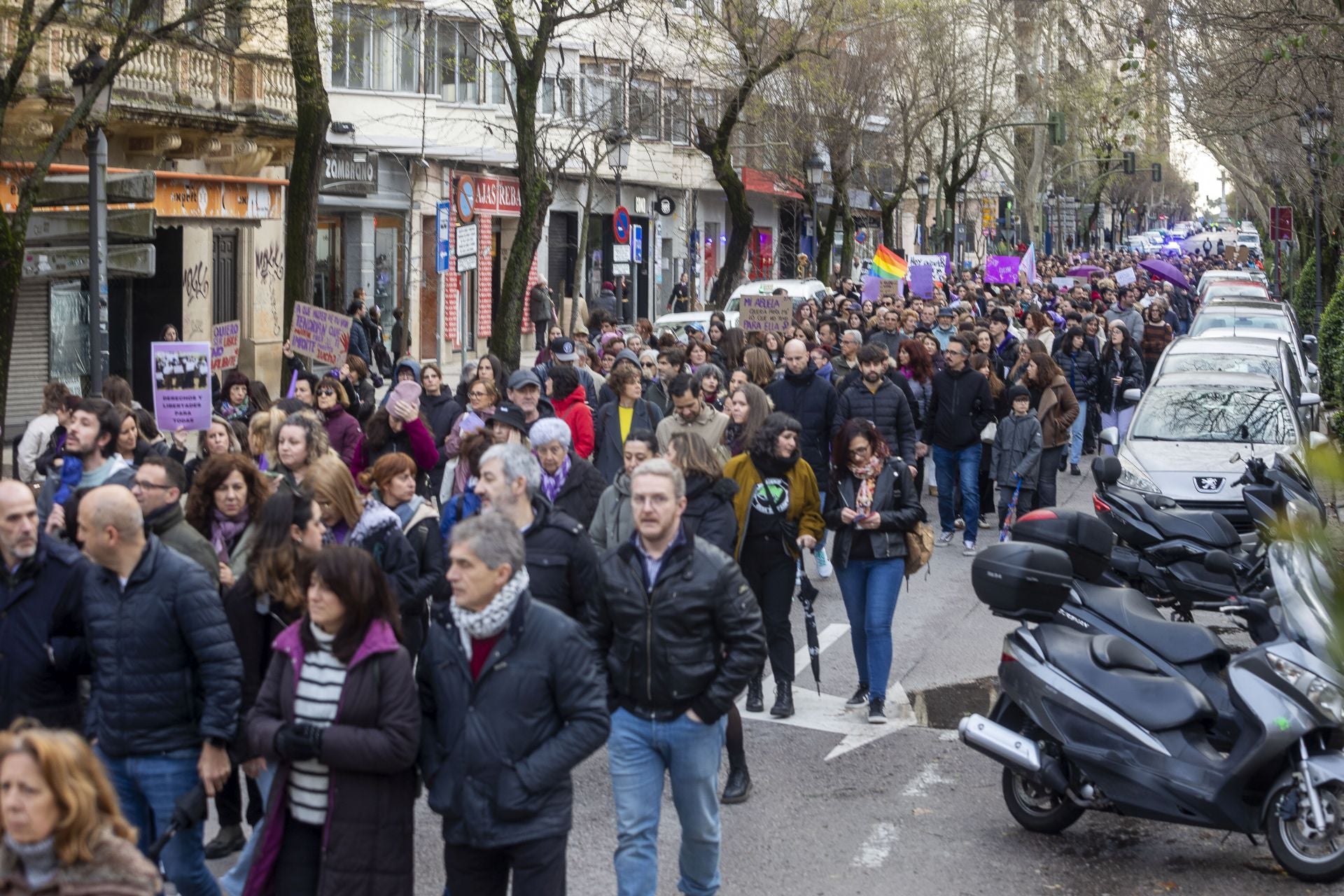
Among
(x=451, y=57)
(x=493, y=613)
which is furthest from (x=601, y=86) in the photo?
(x=493, y=613)

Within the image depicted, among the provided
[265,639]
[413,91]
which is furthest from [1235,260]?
[265,639]

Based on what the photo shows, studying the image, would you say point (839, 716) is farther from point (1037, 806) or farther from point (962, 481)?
point (962, 481)

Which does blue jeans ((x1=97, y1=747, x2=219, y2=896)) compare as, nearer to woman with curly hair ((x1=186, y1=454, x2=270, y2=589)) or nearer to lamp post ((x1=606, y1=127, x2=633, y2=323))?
woman with curly hair ((x1=186, y1=454, x2=270, y2=589))

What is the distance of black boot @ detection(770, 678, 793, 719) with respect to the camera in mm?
9438

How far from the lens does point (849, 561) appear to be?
9.31 m

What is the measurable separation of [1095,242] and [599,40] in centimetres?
8930

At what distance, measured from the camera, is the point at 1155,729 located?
6.86m

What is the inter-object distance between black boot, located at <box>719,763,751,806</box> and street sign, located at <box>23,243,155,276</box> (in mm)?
10648

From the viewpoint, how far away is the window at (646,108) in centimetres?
2985

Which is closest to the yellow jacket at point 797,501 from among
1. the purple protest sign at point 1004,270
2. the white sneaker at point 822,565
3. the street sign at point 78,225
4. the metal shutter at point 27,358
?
A: the white sneaker at point 822,565

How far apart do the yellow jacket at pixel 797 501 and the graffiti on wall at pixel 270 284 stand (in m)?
19.2

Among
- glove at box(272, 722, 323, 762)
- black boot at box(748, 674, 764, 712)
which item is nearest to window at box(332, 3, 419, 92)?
black boot at box(748, 674, 764, 712)

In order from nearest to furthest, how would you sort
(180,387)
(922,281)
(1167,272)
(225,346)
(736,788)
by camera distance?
(736,788) < (180,387) < (225,346) < (922,281) < (1167,272)

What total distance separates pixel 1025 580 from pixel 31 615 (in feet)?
12.8
